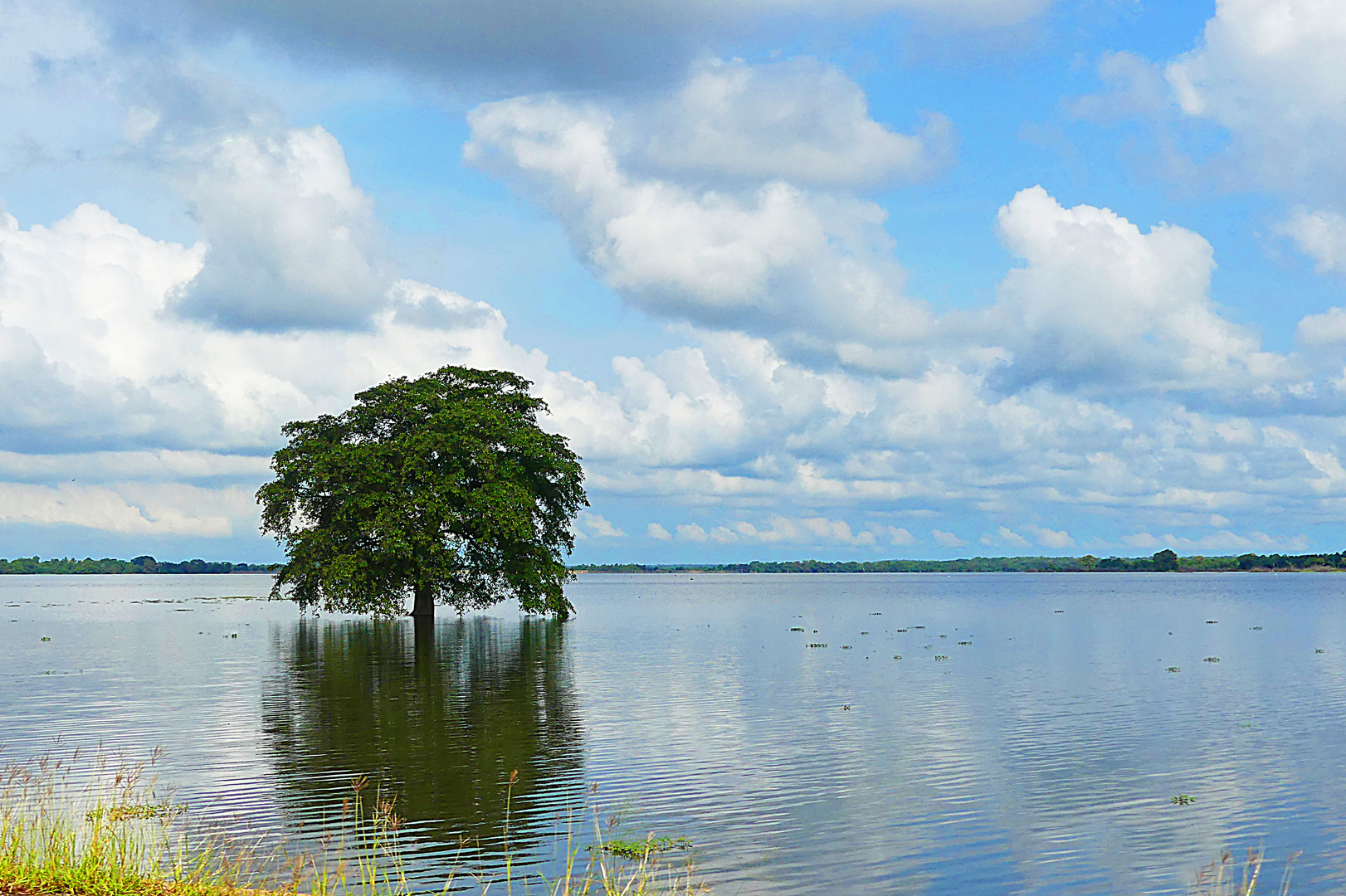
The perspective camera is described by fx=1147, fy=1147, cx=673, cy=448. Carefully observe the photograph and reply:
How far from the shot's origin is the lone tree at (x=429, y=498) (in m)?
72.7

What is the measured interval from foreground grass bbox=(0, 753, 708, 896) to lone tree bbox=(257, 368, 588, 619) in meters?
46.2

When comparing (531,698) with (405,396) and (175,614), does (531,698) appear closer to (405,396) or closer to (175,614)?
(405,396)

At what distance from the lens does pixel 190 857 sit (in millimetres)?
18281

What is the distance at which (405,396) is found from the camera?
80250 mm

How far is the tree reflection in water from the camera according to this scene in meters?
22.1

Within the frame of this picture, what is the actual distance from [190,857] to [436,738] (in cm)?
1371

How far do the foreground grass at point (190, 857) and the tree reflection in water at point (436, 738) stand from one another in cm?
83

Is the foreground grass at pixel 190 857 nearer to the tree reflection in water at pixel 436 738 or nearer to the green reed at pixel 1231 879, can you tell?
the tree reflection in water at pixel 436 738

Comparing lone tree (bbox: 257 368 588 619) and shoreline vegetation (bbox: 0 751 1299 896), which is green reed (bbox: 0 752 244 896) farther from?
lone tree (bbox: 257 368 588 619)

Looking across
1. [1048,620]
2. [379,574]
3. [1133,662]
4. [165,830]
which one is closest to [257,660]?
[379,574]

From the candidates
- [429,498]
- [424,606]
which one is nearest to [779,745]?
[429,498]

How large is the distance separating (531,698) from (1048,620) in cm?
7012

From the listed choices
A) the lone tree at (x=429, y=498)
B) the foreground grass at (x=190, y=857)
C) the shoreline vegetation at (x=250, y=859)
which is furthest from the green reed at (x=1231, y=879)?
the lone tree at (x=429, y=498)

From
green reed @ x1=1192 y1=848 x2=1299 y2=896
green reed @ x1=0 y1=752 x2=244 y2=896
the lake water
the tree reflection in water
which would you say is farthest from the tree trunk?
green reed @ x1=1192 y1=848 x2=1299 y2=896
